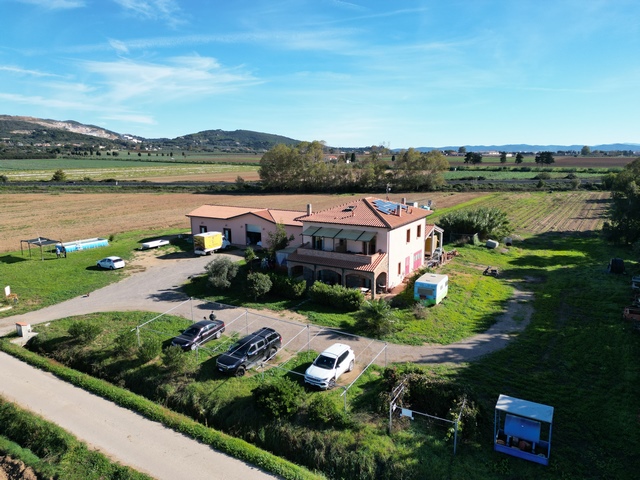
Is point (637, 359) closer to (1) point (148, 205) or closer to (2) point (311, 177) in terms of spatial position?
(1) point (148, 205)

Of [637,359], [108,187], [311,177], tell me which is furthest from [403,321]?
[108,187]

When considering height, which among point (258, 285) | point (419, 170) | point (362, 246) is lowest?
point (258, 285)

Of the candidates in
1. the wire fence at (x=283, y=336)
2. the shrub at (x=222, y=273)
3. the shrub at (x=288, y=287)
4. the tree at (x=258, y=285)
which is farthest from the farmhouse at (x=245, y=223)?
the wire fence at (x=283, y=336)

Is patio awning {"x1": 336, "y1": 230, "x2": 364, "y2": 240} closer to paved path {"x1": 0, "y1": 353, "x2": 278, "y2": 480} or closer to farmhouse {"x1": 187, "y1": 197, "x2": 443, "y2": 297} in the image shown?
farmhouse {"x1": 187, "y1": 197, "x2": 443, "y2": 297}

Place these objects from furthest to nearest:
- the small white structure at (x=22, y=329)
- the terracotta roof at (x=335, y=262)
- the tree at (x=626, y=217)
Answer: the tree at (x=626, y=217) → the terracotta roof at (x=335, y=262) → the small white structure at (x=22, y=329)

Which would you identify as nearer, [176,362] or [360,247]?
[176,362]

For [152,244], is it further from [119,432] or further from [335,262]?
[119,432]

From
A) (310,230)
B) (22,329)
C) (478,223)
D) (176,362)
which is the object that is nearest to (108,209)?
(310,230)

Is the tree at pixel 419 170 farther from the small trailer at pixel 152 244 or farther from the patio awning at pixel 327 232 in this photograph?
the patio awning at pixel 327 232
